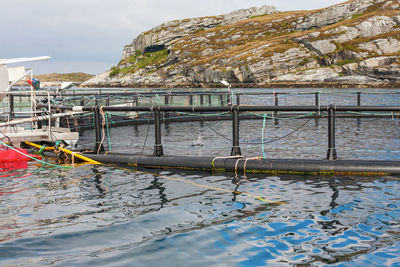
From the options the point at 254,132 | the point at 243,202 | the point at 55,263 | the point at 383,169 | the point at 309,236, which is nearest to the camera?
the point at 55,263

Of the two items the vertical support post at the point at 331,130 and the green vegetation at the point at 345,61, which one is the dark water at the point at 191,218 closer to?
the vertical support post at the point at 331,130

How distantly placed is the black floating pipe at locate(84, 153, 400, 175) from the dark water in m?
0.38

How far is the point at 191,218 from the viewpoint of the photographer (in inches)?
317

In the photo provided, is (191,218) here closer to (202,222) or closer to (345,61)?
(202,222)

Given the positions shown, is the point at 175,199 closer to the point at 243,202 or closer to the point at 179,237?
the point at 243,202

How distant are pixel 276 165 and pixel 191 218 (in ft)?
15.5

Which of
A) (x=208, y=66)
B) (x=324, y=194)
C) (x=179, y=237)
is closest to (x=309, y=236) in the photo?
(x=179, y=237)

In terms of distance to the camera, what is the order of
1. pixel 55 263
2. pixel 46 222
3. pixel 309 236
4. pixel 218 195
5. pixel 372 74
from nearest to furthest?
pixel 55 263, pixel 309 236, pixel 46 222, pixel 218 195, pixel 372 74

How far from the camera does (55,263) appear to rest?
6.10m

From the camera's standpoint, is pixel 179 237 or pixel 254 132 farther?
pixel 254 132

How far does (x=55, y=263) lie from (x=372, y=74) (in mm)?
128950

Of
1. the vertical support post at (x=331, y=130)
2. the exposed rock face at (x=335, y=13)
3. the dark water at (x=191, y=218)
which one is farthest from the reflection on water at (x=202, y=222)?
the exposed rock face at (x=335, y=13)

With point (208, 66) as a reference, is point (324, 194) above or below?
below

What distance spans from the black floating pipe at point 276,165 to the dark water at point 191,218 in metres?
0.38
